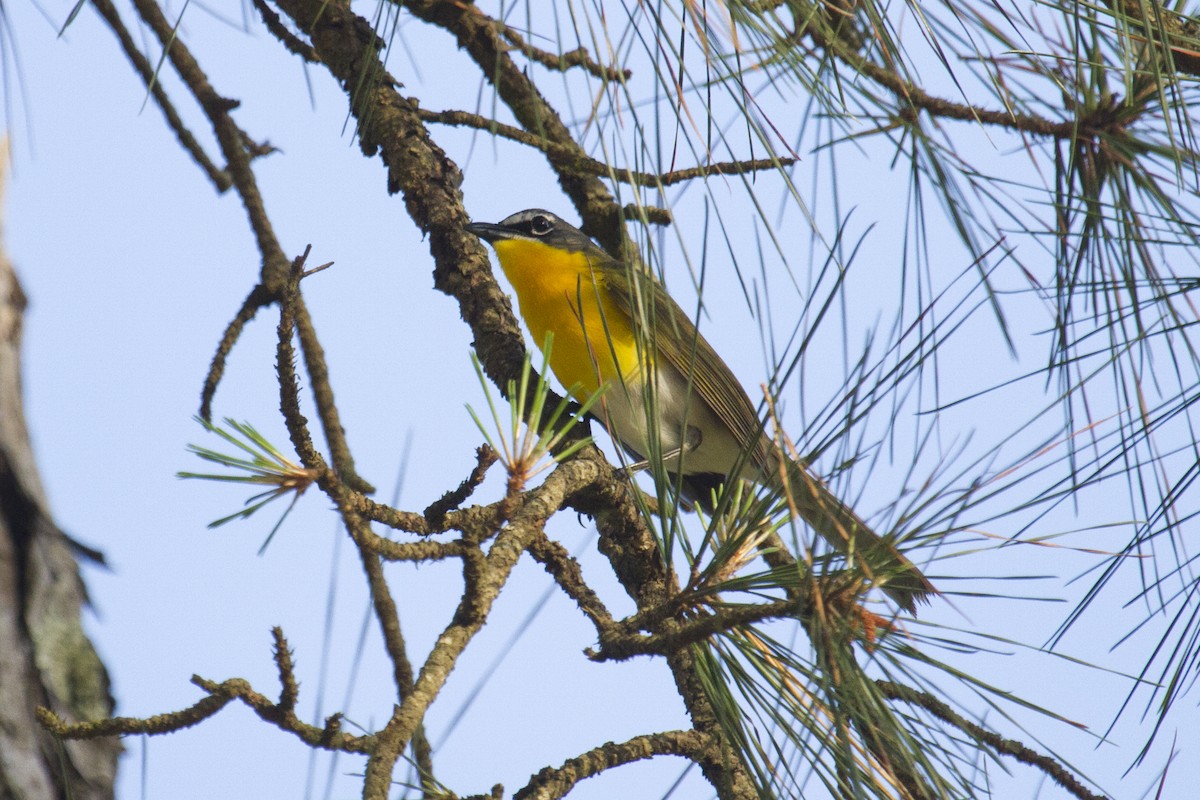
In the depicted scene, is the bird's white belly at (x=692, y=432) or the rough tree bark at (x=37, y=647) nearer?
the rough tree bark at (x=37, y=647)

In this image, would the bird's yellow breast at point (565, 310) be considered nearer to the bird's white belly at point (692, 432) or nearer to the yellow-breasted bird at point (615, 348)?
the yellow-breasted bird at point (615, 348)

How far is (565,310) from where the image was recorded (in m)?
4.91

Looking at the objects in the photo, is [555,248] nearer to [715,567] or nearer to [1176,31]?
[1176,31]

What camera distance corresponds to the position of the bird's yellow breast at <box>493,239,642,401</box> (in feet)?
15.5

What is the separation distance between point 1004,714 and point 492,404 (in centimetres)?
105

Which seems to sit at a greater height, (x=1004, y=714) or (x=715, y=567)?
(x=715, y=567)

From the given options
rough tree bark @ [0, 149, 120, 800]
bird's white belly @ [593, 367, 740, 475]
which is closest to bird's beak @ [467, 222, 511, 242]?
bird's white belly @ [593, 367, 740, 475]

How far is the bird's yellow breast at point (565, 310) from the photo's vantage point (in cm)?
473

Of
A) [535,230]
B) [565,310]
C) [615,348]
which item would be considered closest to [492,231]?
[535,230]

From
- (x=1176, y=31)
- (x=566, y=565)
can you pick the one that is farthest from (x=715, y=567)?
(x=1176, y=31)

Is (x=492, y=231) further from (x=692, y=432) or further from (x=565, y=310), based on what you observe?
(x=692, y=432)

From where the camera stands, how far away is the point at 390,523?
1879mm

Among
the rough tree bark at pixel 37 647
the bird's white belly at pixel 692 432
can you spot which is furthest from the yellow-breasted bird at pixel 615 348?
the rough tree bark at pixel 37 647

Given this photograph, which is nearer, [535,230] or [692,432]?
[692,432]
